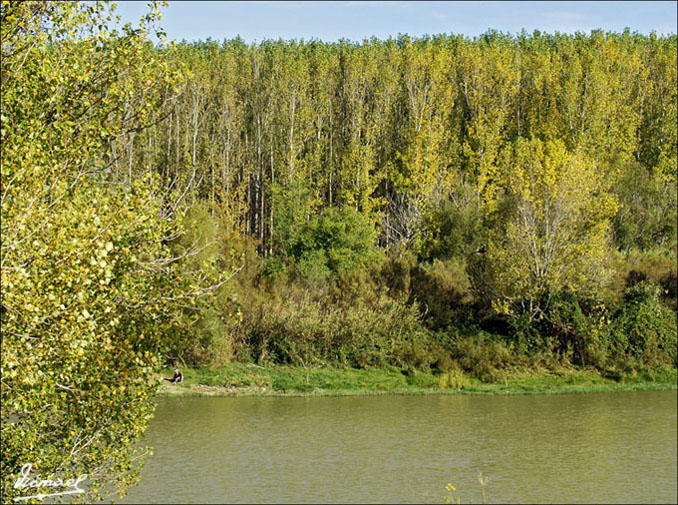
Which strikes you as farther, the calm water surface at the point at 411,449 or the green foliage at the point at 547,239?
the green foliage at the point at 547,239

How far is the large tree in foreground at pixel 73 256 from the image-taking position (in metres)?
10.8

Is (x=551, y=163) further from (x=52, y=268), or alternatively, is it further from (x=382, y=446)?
(x=52, y=268)

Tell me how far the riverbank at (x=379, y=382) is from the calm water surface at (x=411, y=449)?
116 centimetres

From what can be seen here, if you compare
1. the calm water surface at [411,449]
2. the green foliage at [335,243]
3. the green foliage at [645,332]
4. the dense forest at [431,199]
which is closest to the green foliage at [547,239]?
the dense forest at [431,199]

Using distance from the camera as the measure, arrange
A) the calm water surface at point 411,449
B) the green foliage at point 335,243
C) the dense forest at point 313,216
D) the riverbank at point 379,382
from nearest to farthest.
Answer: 1. the dense forest at point 313,216
2. the calm water surface at point 411,449
3. the riverbank at point 379,382
4. the green foliage at point 335,243

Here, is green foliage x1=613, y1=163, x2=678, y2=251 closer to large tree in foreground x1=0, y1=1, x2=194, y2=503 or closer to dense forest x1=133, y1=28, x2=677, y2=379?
dense forest x1=133, y1=28, x2=677, y2=379

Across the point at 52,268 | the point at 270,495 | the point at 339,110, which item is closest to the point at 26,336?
the point at 52,268

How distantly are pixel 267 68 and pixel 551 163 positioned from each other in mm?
35255

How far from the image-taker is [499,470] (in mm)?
25484

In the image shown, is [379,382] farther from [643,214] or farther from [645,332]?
[643,214]

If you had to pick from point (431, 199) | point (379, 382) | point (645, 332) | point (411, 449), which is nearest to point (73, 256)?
point (411, 449)

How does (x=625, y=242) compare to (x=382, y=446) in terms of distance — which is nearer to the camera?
(x=382, y=446)

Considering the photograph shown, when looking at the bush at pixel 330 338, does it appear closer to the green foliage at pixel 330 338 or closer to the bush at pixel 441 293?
the green foliage at pixel 330 338

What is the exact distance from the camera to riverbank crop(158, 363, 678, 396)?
130ft
